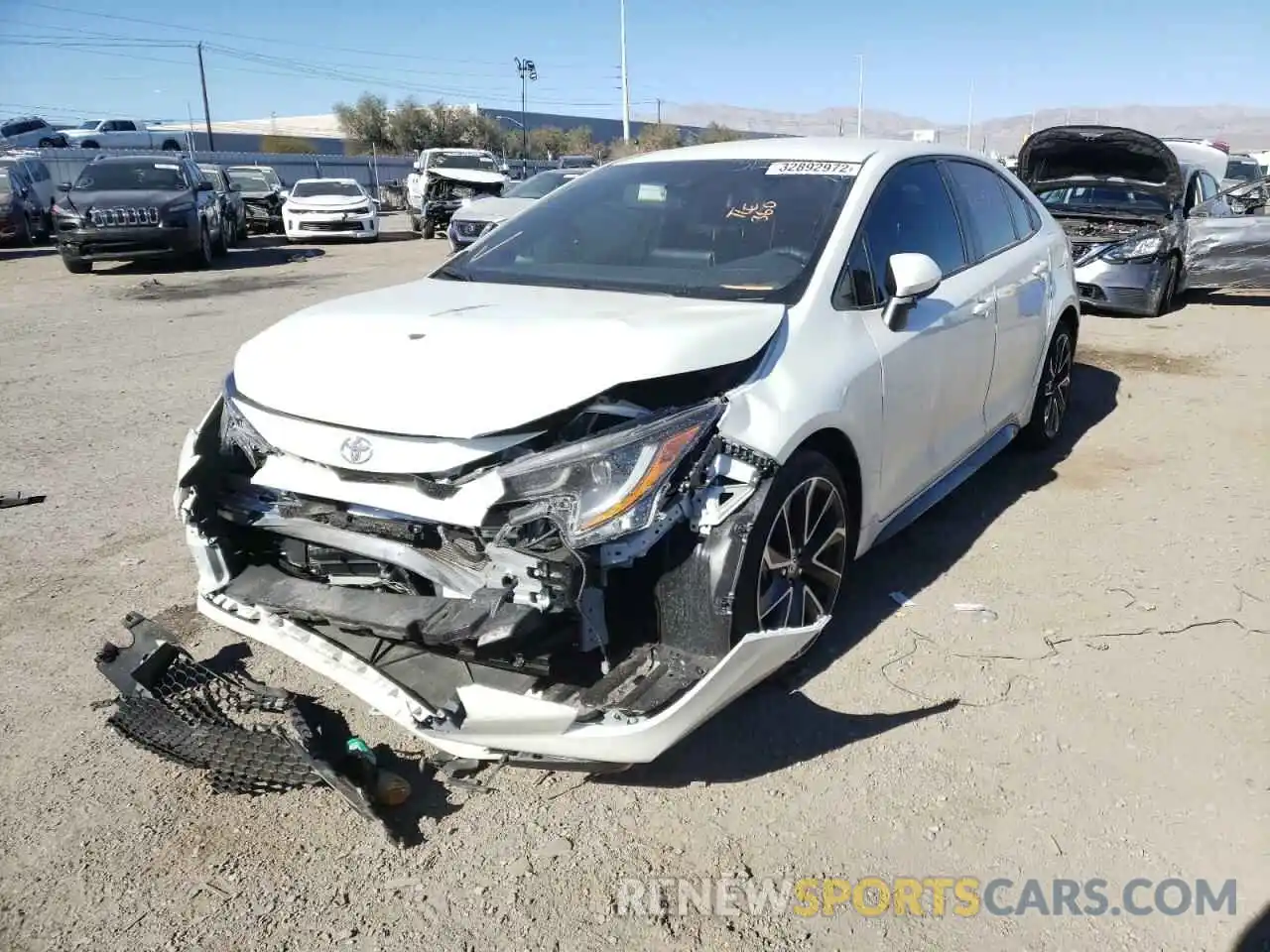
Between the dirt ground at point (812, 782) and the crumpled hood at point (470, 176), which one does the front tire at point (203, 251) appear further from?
the dirt ground at point (812, 782)

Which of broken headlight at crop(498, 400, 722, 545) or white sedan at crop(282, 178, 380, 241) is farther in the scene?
white sedan at crop(282, 178, 380, 241)

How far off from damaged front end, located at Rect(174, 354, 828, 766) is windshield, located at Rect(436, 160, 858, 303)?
665 mm

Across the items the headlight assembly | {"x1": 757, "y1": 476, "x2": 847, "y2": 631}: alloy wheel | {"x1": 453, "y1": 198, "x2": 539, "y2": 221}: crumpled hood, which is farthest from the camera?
{"x1": 453, "y1": 198, "x2": 539, "y2": 221}: crumpled hood

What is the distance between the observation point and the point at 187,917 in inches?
91.8

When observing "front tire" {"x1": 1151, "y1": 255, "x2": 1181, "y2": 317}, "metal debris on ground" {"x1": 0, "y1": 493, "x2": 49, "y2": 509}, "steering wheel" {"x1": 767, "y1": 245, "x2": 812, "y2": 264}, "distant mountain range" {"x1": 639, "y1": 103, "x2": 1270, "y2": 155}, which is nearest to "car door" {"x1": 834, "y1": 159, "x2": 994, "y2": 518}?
"steering wheel" {"x1": 767, "y1": 245, "x2": 812, "y2": 264}

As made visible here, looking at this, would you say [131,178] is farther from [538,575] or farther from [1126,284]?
[538,575]

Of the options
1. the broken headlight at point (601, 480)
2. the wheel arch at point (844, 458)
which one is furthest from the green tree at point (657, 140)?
the broken headlight at point (601, 480)

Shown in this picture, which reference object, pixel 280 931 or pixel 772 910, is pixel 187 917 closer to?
pixel 280 931

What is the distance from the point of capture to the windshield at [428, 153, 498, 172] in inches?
945

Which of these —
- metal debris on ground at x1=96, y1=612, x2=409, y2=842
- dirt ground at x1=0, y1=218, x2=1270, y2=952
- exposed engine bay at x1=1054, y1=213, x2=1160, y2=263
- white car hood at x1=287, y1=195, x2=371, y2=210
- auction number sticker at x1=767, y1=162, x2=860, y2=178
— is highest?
auction number sticker at x1=767, y1=162, x2=860, y2=178

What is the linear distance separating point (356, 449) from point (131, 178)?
1484 centimetres

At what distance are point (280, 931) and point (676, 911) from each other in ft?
3.07

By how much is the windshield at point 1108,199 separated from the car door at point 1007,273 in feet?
22.6

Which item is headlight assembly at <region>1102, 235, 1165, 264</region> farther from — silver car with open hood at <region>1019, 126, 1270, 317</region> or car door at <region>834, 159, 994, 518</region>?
car door at <region>834, 159, 994, 518</region>
